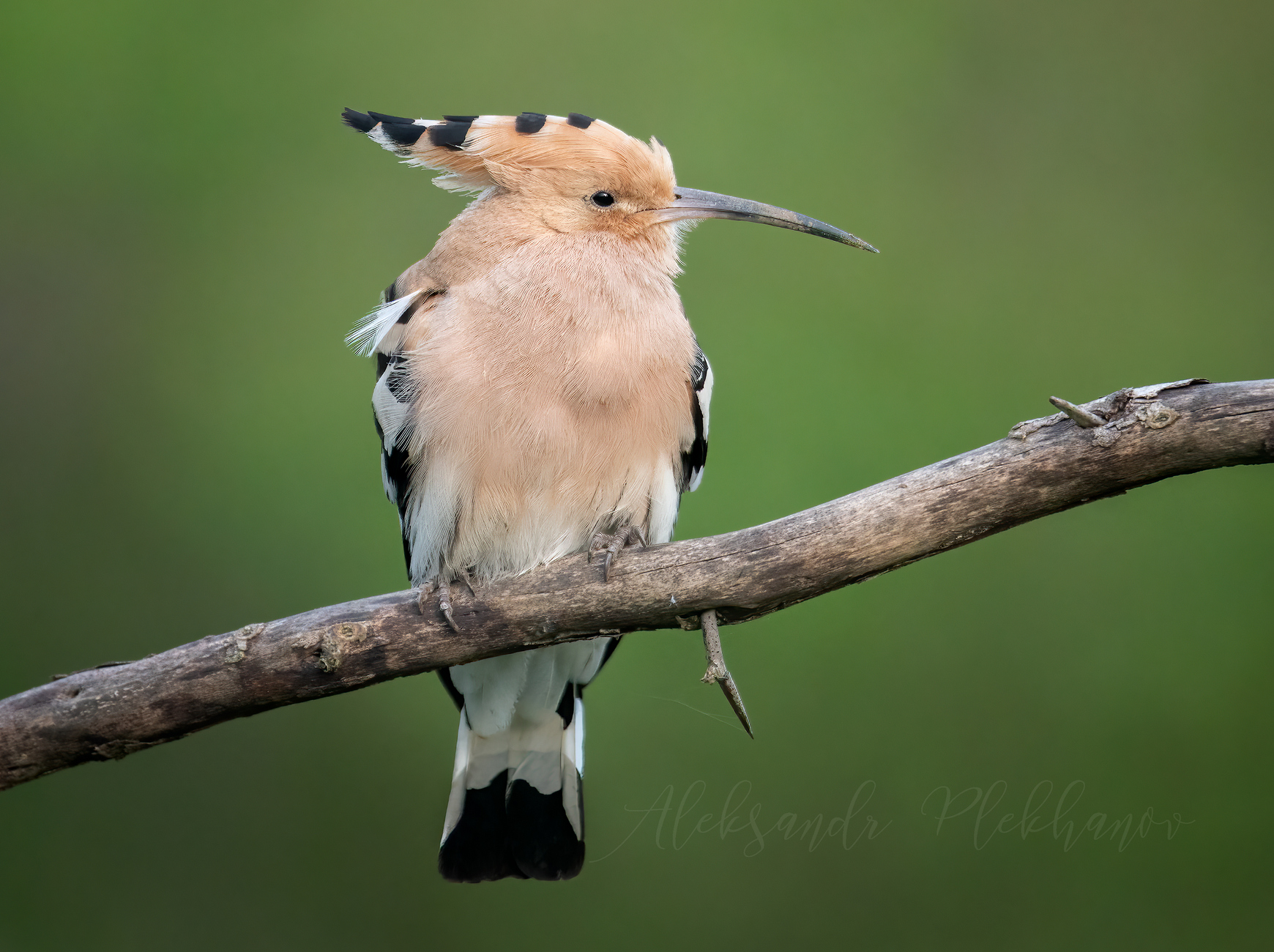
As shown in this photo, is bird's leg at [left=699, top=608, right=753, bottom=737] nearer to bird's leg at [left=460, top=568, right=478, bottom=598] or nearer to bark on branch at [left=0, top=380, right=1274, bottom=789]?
bark on branch at [left=0, top=380, right=1274, bottom=789]

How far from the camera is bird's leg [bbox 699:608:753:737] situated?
1.08m

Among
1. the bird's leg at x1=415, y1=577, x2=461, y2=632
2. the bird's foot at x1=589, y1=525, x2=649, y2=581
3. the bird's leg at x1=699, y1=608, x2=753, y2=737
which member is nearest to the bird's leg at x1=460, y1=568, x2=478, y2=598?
the bird's leg at x1=415, y1=577, x2=461, y2=632

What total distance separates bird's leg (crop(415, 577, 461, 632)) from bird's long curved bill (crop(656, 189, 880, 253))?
584 millimetres

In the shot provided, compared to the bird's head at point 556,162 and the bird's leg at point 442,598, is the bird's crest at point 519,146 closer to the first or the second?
the bird's head at point 556,162

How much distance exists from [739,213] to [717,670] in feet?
2.35

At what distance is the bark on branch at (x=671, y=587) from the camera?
108 centimetres

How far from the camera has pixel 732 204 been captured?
59.9 inches

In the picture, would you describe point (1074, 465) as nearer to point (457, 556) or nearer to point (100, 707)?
point (457, 556)

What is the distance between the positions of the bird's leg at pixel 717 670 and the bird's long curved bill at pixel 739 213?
0.59 m

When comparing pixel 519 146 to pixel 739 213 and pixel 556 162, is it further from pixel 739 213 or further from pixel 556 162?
pixel 739 213

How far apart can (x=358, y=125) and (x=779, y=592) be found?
0.86 m

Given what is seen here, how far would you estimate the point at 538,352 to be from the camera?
1350mm

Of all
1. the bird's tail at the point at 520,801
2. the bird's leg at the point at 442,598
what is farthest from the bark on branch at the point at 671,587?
the bird's tail at the point at 520,801

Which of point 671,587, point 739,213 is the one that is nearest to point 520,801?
point 671,587
